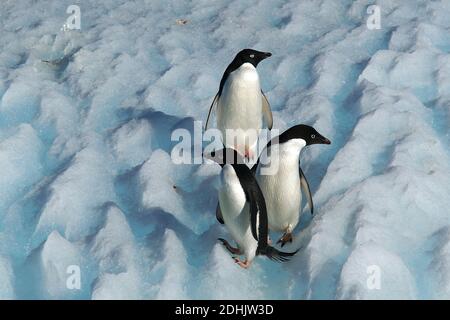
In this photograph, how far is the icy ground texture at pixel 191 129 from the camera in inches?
126

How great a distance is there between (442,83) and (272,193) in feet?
5.79

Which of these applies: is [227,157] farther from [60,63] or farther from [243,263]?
[60,63]

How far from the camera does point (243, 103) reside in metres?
3.92

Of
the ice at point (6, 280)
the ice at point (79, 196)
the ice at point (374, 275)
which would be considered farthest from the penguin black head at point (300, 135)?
the ice at point (6, 280)

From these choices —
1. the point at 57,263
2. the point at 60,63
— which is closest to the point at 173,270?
the point at 57,263

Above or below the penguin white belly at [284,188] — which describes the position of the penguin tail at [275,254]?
below

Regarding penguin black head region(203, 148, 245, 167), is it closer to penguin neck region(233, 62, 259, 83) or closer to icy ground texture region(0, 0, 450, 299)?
icy ground texture region(0, 0, 450, 299)

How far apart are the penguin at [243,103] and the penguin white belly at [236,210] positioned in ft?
2.67

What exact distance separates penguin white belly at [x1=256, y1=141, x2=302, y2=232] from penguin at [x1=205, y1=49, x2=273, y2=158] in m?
0.64

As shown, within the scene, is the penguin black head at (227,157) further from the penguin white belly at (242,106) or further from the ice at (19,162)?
the ice at (19,162)

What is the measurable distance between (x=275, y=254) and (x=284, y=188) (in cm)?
32

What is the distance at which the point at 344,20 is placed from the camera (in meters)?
5.44

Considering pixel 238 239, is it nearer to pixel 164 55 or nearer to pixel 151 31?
pixel 164 55

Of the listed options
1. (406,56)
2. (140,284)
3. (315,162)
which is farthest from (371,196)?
(406,56)
